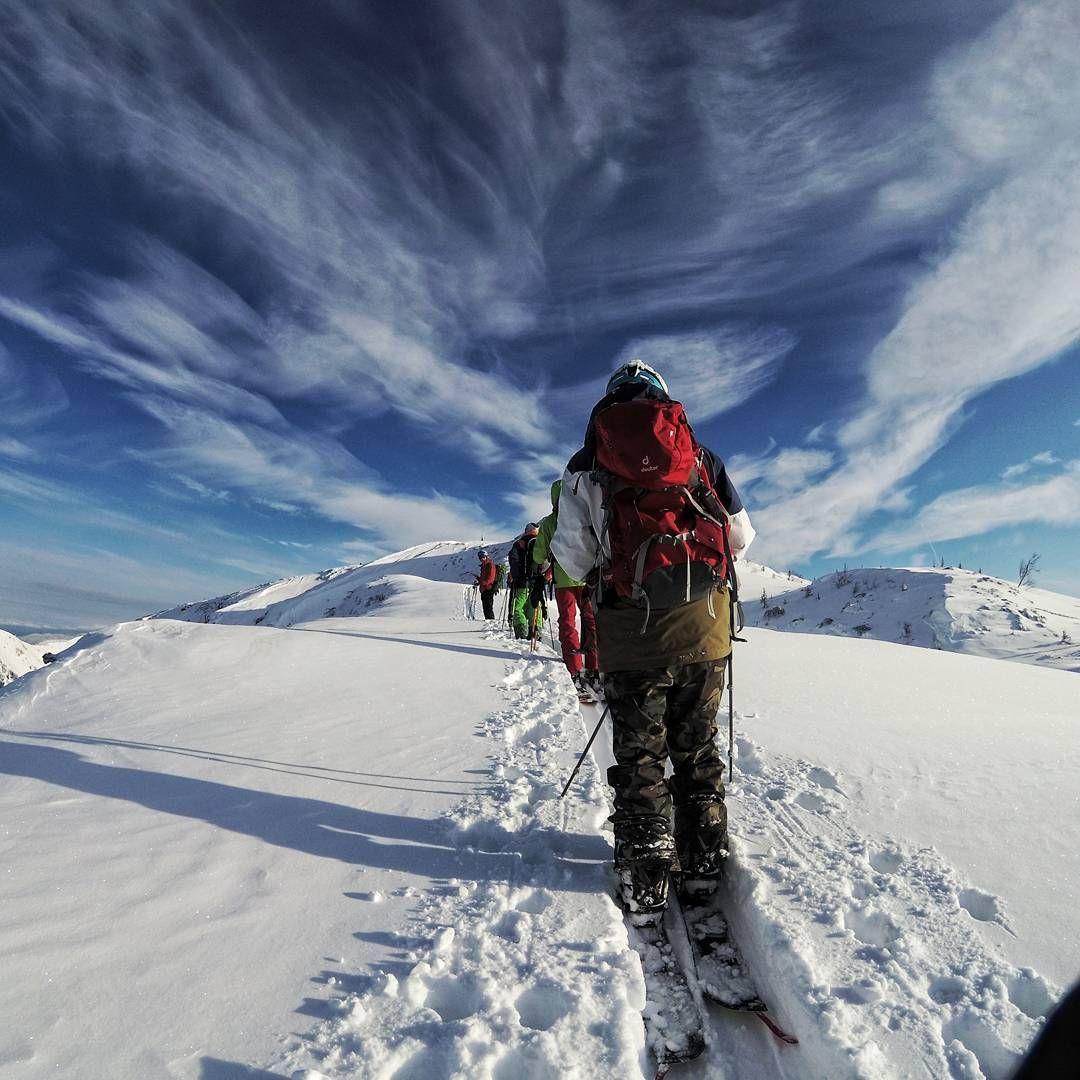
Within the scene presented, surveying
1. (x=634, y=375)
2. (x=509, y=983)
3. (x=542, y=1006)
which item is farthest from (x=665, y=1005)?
(x=634, y=375)

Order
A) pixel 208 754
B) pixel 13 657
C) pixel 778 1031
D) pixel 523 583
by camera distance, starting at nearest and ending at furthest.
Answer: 1. pixel 778 1031
2. pixel 208 754
3. pixel 523 583
4. pixel 13 657

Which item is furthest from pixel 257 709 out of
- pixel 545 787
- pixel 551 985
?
pixel 551 985

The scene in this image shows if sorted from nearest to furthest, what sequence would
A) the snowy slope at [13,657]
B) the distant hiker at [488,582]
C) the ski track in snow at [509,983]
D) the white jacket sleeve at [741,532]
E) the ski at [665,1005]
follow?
1. the ski track in snow at [509,983]
2. the ski at [665,1005]
3. the white jacket sleeve at [741,532]
4. the distant hiker at [488,582]
5. the snowy slope at [13,657]

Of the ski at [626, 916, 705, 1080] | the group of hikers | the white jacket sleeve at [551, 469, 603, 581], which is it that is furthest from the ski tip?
the white jacket sleeve at [551, 469, 603, 581]

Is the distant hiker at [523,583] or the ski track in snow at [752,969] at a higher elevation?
the distant hiker at [523,583]

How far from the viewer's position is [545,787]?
12.6ft

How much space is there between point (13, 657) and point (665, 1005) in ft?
341

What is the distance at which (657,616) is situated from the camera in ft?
9.50

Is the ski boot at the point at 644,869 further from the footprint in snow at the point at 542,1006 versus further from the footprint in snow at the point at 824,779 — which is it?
the footprint in snow at the point at 824,779

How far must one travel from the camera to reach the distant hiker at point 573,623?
6.58 metres

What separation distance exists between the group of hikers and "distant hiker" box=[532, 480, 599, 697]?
122 inches

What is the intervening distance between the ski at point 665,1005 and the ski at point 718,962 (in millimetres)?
99

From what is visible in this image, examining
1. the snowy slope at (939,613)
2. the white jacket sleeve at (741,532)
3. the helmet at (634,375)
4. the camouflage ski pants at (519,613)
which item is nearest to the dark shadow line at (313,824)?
the white jacket sleeve at (741,532)

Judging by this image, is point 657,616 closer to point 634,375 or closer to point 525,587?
point 634,375
